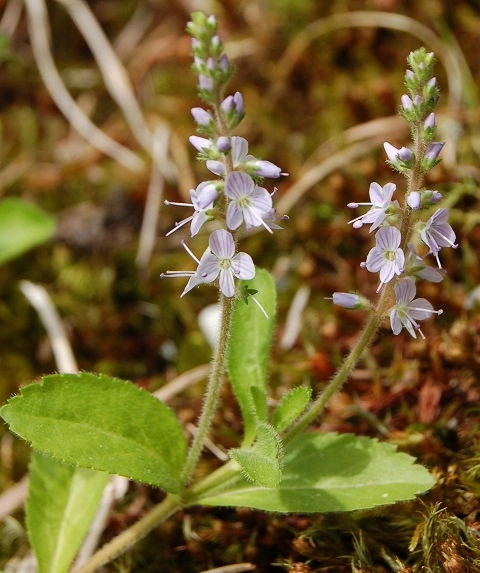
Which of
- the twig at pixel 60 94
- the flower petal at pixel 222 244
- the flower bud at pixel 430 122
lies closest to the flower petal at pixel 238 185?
the flower petal at pixel 222 244

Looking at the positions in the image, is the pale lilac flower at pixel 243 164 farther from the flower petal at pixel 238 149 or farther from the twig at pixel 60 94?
the twig at pixel 60 94

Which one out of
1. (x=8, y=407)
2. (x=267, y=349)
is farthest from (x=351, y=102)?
(x=8, y=407)

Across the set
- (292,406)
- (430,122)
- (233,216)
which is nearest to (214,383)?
(292,406)

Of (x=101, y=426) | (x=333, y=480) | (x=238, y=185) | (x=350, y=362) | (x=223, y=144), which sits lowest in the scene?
(x=333, y=480)

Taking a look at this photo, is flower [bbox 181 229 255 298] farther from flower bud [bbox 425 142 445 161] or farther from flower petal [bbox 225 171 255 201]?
flower bud [bbox 425 142 445 161]

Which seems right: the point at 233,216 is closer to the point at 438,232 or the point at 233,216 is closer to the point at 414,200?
the point at 414,200

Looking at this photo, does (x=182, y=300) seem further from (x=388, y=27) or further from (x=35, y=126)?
(x=388, y=27)

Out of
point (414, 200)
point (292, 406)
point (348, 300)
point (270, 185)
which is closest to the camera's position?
point (414, 200)

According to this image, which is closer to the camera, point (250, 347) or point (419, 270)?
point (419, 270)
